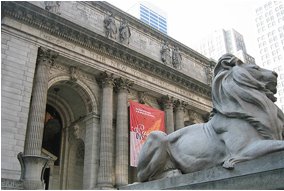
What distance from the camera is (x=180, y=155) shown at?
13.8 feet

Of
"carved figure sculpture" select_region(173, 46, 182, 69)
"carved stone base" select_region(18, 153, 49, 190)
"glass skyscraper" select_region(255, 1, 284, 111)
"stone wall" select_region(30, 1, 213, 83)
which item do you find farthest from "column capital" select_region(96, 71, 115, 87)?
"glass skyscraper" select_region(255, 1, 284, 111)

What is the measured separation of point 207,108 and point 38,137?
17.1 meters

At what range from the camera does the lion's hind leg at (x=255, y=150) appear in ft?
10.5

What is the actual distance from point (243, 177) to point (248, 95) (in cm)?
114

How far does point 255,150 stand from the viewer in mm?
3314

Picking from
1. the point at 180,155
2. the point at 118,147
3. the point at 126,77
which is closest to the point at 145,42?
the point at 126,77

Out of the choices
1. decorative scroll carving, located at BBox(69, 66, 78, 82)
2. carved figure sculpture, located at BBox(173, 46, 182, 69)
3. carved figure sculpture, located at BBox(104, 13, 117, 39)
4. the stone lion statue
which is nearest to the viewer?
the stone lion statue

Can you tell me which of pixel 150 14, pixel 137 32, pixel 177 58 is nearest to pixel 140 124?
pixel 137 32

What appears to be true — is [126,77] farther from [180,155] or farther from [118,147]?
[180,155]

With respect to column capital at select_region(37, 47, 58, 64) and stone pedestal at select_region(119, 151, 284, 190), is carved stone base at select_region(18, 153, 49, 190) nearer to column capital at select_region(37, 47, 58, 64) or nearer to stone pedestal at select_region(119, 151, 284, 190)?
column capital at select_region(37, 47, 58, 64)

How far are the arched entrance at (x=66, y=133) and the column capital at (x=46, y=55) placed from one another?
1.75 metres

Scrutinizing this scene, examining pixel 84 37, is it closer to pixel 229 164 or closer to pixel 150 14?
pixel 229 164

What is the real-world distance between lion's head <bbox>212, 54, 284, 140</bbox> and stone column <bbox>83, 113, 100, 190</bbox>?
16107 millimetres

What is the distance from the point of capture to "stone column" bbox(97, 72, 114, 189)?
1884 centimetres
